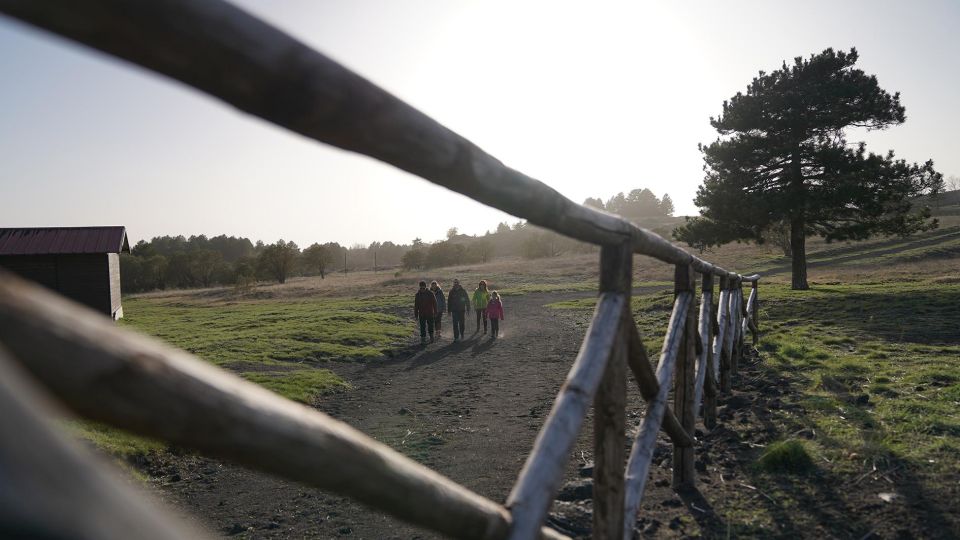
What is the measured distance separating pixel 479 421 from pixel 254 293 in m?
42.3

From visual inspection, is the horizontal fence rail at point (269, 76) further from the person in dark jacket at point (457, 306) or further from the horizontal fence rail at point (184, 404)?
the person in dark jacket at point (457, 306)

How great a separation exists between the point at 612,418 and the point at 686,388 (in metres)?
2.49

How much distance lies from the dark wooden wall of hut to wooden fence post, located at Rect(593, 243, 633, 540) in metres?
26.0

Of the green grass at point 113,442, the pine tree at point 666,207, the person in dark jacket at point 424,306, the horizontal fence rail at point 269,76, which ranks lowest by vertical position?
the green grass at point 113,442

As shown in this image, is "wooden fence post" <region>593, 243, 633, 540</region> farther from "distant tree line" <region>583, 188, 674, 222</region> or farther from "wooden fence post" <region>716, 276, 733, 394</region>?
"distant tree line" <region>583, 188, 674, 222</region>

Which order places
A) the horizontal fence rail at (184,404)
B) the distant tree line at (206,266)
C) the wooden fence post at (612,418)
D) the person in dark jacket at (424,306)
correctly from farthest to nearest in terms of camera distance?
the distant tree line at (206,266) < the person in dark jacket at (424,306) < the wooden fence post at (612,418) < the horizontal fence rail at (184,404)

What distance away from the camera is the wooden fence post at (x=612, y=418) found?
2564mm

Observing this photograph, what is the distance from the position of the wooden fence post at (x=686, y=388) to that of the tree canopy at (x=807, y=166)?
21487mm

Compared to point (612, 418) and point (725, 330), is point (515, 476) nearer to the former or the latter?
point (612, 418)

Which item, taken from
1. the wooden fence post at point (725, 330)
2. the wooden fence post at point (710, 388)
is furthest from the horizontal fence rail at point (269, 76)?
the wooden fence post at point (725, 330)

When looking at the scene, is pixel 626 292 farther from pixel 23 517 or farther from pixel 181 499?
pixel 181 499

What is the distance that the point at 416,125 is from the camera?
1456 millimetres

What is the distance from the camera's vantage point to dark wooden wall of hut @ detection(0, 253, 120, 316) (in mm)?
23891

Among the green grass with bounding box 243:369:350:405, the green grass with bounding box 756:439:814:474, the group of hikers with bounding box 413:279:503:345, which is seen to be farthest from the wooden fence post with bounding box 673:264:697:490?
the group of hikers with bounding box 413:279:503:345
